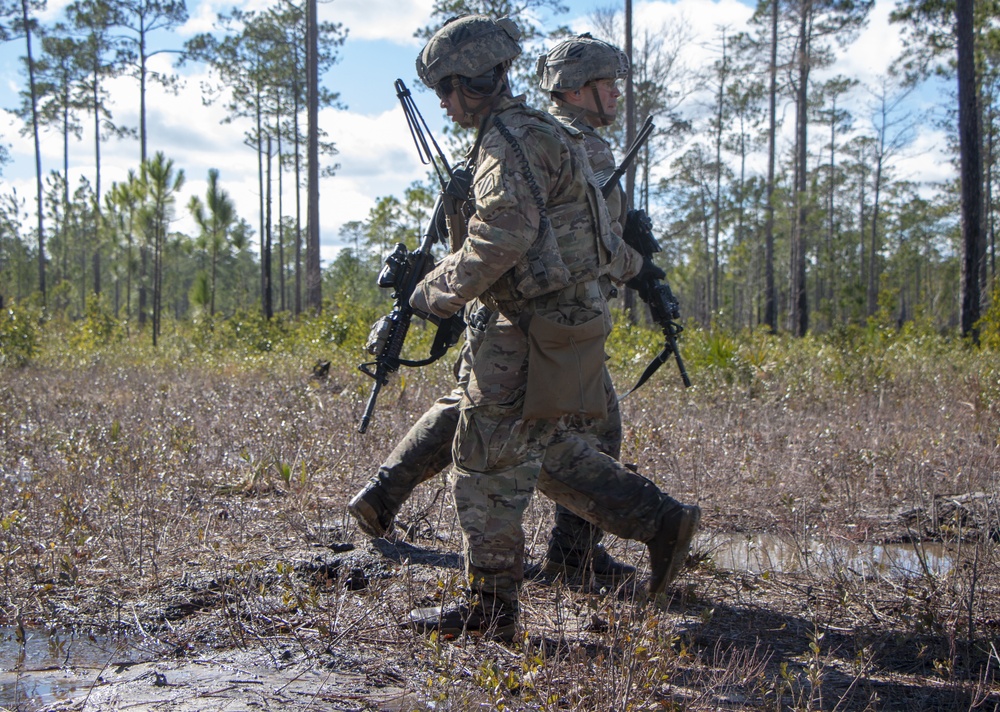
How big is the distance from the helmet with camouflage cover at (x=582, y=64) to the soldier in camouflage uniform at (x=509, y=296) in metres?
0.66

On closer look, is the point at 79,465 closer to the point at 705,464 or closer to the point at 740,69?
the point at 705,464

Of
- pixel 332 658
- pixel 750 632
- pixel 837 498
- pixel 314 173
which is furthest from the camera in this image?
pixel 314 173

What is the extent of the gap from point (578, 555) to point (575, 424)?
0.55m

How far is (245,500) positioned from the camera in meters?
4.05

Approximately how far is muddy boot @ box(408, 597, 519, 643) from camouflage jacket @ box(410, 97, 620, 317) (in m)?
0.90

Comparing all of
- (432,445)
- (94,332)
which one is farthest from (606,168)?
(94,332)

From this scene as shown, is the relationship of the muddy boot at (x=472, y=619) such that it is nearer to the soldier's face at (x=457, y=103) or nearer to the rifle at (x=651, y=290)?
the rifle at (x=651, y=290)

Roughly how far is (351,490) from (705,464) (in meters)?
1.91

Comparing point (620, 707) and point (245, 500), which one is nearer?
point (620, 707)

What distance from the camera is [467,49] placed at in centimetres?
253

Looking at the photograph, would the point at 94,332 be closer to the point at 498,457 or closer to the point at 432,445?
the point at 432,445

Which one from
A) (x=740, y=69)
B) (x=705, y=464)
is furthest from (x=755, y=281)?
(x=705, y=464)

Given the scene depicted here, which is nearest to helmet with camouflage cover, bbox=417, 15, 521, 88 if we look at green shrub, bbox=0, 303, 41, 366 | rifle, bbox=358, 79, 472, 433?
rifle, bbox=358, 79, 472, 433

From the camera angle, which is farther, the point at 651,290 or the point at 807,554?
the point at 651,290
